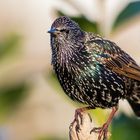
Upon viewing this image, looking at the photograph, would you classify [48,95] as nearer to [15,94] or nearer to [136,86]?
[15,94]

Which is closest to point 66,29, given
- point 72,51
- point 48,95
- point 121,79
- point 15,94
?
point 72,51

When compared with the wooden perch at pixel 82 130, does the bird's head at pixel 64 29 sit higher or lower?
higher

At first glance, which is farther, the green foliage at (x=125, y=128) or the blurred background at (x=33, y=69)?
the blurred background at (x=33, y=69)

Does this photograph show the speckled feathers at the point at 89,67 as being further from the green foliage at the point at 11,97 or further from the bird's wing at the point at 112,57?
the green foliage at the point at 11,97

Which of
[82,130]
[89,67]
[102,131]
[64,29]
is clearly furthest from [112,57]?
[82,130]

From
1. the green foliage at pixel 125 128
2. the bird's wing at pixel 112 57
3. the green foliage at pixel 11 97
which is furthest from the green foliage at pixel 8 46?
the bird's wing at pixel 112 57
